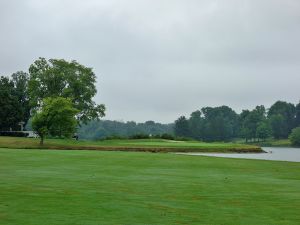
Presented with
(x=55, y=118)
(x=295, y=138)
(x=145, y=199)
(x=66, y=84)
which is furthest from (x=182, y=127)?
(x=145, y=199)

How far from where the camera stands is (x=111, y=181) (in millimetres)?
23109

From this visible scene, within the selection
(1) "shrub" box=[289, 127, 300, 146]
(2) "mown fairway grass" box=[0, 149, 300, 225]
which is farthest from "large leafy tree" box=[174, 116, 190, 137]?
(2) "mown fairway grass" box=[0, 149, 300, 225]

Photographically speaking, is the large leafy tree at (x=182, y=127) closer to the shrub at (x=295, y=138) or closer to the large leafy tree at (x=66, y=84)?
the shrub at (x=295, y=138)

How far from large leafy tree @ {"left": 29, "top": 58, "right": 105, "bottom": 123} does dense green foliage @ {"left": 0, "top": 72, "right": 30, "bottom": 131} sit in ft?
23.5

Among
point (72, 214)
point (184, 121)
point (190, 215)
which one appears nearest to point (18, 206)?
point (72, 214)

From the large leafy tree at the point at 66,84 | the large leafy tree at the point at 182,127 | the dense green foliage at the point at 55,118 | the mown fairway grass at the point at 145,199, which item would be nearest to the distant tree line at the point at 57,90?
the large leafy tree at the point at 66,84

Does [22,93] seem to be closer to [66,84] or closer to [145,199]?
[66,84]

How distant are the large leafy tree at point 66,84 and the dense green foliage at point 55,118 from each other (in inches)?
828

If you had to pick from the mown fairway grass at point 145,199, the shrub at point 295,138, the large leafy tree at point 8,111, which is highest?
the large leafy tree at point 8,111

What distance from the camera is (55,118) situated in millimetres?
75750

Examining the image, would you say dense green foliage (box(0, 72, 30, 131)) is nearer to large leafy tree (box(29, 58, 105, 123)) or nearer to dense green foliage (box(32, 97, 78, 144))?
large leafy tree (box(29, 58, 105, 123))

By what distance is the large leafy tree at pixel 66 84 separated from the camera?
10012cm

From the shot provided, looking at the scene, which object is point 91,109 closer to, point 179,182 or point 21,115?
point 21,115

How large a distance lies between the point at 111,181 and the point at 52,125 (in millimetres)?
54420
